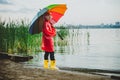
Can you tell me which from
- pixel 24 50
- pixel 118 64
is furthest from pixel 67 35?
pixel 118 64

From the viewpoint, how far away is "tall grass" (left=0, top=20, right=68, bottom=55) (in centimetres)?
732

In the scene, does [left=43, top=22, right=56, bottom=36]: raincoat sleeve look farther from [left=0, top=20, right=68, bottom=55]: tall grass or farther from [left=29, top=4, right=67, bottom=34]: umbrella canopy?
[left=0, top=20, right=68, bottom=55]: tall grass

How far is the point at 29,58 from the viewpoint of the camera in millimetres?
6996

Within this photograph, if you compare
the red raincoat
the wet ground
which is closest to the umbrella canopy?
the red raincoat

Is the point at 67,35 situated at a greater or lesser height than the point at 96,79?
greater

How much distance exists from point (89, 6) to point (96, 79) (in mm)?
5344

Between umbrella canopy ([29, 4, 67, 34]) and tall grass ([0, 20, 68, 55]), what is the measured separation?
53.1 inches

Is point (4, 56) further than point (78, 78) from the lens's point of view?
Yes

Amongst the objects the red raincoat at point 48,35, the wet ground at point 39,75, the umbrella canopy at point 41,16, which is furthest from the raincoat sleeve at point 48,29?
the wet ground at point 39,75

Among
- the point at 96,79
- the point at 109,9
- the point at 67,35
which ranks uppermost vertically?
the point at 109,9

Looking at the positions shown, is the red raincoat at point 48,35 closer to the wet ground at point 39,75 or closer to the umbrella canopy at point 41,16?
the umbrella canopy at point 41,16

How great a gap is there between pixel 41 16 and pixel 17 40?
7.45ft

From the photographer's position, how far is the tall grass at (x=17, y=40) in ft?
24.0

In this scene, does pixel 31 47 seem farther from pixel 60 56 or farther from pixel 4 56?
pixel 4 56
